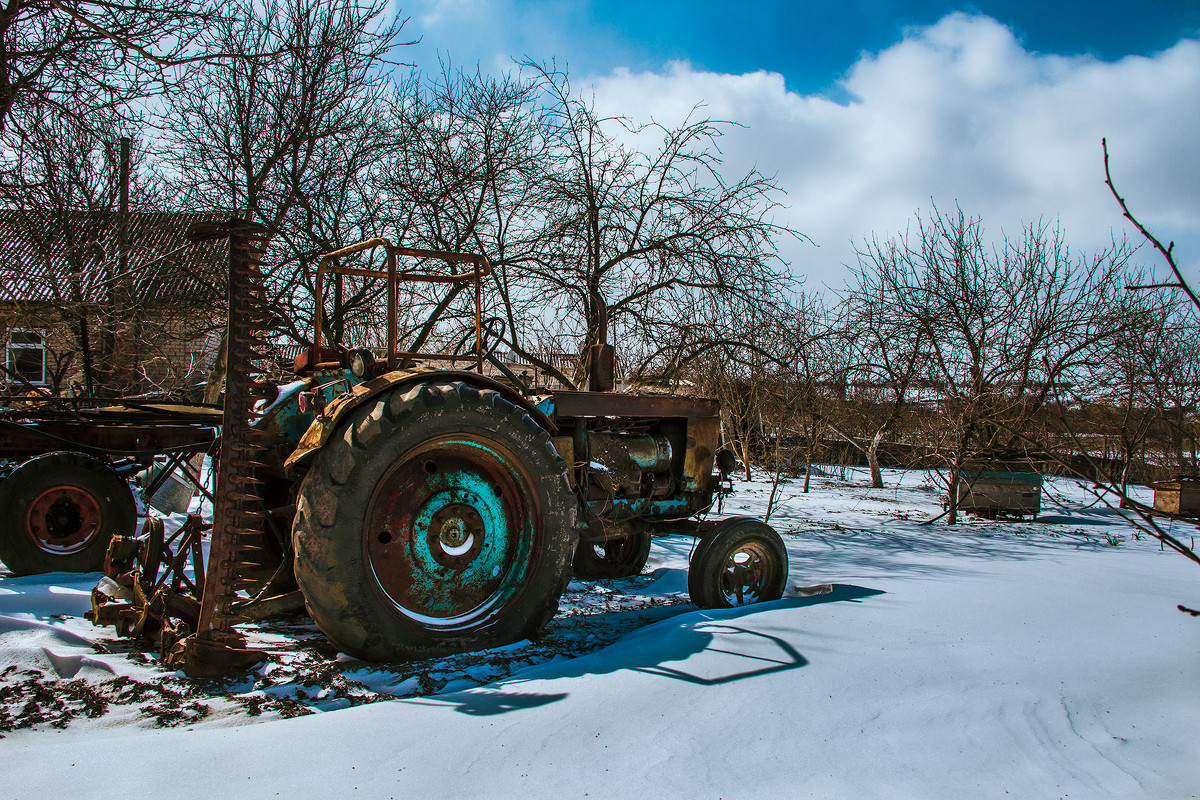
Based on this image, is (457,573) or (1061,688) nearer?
(1061,688)

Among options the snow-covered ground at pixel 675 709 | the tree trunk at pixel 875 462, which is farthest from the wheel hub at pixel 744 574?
the tree trunk at pixel 875 462

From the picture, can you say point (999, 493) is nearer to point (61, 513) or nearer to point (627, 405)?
point (627, 405)

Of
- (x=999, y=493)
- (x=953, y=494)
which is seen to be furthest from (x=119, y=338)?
(x=999, y=493)

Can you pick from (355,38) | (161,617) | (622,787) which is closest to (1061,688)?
(622,787)

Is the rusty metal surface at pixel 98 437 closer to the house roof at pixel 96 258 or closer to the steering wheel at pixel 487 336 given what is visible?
the house roof at pixel 96 258

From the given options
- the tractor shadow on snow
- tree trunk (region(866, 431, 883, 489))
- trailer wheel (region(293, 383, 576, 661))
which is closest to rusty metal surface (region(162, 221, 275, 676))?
trailer wheel (region(293, 383, 576, 661))

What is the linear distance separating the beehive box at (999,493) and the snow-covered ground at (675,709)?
557 cm

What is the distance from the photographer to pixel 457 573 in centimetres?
364

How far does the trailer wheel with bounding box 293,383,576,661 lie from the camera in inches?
124

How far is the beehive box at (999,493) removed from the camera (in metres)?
9.66

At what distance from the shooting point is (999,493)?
32.1 feet

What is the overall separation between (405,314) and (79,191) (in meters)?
3.76

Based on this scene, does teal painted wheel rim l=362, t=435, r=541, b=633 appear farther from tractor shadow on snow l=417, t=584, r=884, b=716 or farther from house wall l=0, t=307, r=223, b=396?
house wall l=0, t=307, r=223, b=396

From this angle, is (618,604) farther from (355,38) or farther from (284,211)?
(355,38)
